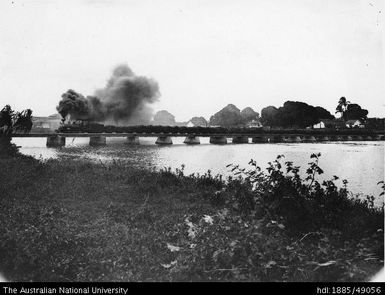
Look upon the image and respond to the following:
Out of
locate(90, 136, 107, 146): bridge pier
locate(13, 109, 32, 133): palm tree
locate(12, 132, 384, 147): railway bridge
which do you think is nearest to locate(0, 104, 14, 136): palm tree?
locate(13, 109, 32, 133): palm tree

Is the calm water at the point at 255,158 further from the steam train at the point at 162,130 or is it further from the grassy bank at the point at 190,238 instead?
the steam train at the point at 162,130

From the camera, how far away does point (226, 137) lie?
100562 millimetres

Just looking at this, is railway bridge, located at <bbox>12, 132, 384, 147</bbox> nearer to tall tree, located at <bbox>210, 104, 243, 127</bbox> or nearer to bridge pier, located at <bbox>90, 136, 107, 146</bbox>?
bridge pier, located at <bbox>90, 136, 107, 146</bbox>

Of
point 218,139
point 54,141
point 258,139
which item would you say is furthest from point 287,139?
point 54,141

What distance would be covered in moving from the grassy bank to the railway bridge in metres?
63.7

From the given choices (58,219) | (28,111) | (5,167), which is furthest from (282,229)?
(28,111)

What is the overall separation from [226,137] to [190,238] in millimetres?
92188

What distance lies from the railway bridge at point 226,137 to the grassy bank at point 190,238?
6369 centimetres

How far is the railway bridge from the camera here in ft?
245

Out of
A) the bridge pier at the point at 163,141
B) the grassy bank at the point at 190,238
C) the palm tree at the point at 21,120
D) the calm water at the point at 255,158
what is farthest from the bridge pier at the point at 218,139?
the grassy bank at the point at 190,238

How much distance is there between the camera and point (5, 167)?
60.8ft

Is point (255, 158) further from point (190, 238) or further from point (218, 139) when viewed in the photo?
point (218, 139)

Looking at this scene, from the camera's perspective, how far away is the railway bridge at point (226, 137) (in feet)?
245

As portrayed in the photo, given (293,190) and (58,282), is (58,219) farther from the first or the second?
(293,190)
